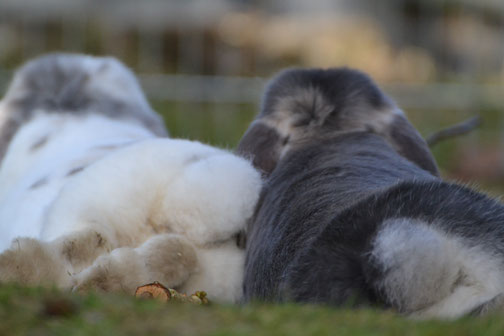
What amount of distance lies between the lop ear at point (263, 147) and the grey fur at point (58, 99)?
39.9 inches

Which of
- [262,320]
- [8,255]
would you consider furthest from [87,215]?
[262,320]

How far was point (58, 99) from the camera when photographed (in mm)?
4297

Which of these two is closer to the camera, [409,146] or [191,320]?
[191,320]

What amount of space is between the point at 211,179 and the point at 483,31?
8805 millimetres

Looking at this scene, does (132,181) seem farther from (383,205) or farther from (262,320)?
(262,320)

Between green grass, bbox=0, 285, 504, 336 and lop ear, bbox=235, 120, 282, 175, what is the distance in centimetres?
145

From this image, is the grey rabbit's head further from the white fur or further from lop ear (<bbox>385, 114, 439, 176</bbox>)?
the white fur

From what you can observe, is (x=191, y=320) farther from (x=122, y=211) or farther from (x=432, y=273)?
(x=122, y=211)

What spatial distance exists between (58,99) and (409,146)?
6.58ft

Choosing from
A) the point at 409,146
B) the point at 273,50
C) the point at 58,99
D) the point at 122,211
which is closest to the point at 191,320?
the point at 122,211

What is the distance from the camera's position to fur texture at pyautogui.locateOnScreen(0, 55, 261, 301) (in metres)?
2.73

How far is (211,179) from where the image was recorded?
3.12m

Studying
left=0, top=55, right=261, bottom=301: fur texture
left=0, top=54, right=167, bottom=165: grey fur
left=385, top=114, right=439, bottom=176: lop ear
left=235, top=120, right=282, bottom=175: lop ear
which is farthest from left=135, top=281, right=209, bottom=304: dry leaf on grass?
left=0, top=54, right=167, bottom=165: grey fur

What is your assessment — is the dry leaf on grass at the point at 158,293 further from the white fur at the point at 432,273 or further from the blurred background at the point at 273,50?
the blurred background at the point at 273,50
